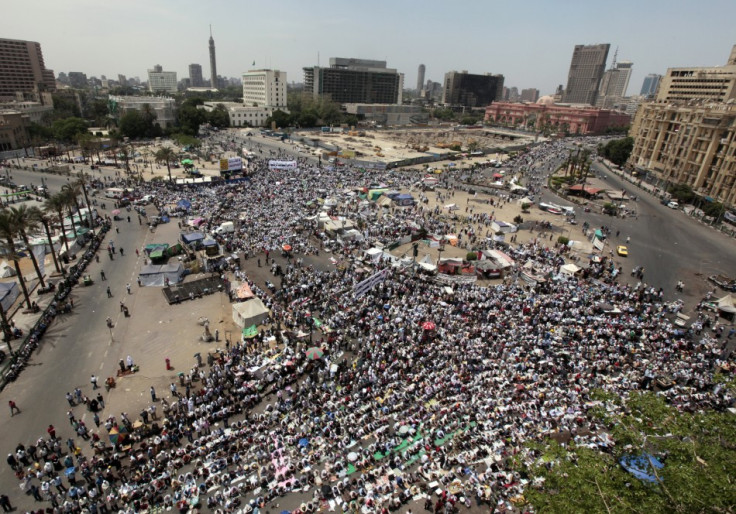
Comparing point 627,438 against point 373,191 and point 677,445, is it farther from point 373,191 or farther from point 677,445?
point 373,191

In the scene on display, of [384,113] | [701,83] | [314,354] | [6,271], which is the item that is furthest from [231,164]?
[384,113]

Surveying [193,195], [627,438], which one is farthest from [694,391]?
[193,195]

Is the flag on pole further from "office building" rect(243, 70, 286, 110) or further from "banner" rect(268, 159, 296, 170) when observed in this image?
"office building" rect(243, 70, 286, 110)

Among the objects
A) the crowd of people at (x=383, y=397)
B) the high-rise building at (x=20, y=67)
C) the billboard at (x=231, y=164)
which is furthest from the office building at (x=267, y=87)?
the crowd of people at (x=383, y=397)

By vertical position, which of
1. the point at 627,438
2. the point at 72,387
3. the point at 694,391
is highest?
the point at 627,438

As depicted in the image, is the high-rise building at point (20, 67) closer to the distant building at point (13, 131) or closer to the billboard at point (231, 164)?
Answer: the distant building at point (13, 131)

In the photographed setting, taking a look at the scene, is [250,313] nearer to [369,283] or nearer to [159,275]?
[369,283]
